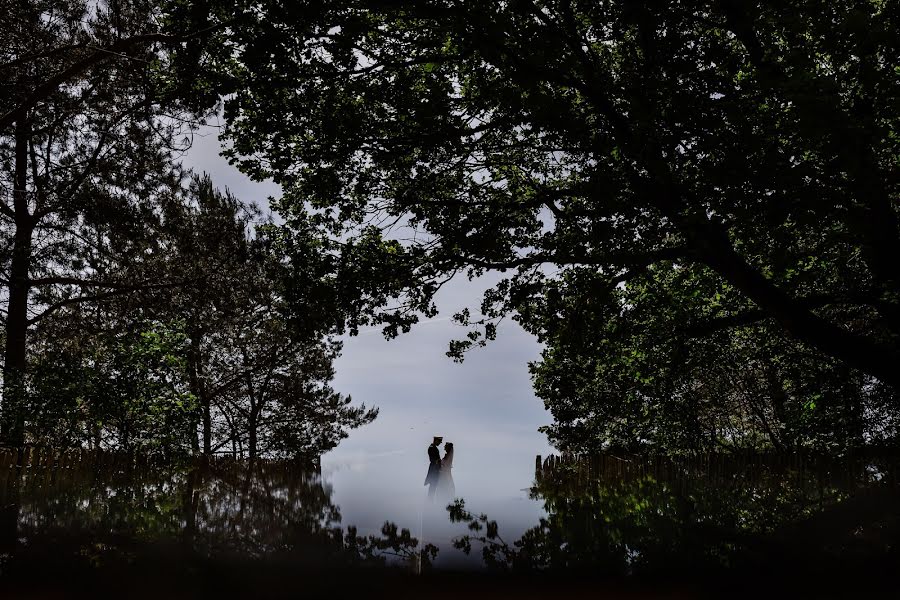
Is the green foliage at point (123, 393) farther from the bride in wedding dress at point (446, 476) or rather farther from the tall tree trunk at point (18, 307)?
the bride in wedding dress at point (446, 476)

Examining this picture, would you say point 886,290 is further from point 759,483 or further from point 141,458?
point 141,458

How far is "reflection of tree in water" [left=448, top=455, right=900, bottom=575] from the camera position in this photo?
25.0 ft

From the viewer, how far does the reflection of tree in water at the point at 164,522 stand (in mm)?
7438

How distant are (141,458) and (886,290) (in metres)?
14.1

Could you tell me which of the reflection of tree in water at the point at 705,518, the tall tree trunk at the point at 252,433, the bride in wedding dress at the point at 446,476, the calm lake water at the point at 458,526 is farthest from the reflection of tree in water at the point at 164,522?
the tall tree trunk at the point at 252,433

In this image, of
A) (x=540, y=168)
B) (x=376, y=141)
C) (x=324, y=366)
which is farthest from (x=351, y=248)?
(x=324, y=366)

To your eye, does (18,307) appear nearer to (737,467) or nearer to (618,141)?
(618,141)

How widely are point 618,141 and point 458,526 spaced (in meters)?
7.94

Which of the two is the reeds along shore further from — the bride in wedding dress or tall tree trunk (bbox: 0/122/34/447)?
tall tree trunk (bbox: 0/122/34/447)

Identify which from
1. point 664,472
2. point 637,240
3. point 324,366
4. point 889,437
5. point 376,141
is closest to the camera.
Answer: point 376,141

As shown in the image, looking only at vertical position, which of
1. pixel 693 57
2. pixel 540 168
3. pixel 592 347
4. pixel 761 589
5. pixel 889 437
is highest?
pixel 540 168

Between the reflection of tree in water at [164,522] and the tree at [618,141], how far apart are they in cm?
430

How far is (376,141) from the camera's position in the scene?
8.81 meters

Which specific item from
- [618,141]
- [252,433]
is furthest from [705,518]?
[252,433]
